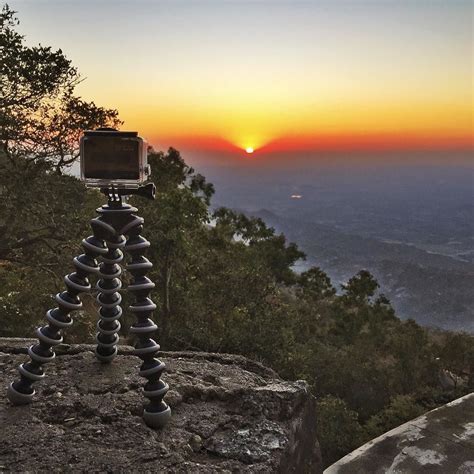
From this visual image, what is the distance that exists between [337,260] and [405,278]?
3685 cm

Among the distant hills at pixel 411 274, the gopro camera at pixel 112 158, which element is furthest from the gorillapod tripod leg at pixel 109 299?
the distant hills at pixel 411 274

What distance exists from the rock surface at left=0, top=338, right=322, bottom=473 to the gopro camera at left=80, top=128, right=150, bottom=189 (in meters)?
1.31

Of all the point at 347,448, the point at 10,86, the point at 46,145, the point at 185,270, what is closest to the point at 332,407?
the point at 347,448

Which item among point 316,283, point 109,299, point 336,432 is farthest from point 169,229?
point 316,283

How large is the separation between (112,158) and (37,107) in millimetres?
7590

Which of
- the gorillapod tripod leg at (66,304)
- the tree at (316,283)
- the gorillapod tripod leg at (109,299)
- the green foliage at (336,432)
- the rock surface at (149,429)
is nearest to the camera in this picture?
the rock surface at (149,429)

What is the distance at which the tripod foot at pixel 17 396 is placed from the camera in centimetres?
258

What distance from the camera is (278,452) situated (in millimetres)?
2369

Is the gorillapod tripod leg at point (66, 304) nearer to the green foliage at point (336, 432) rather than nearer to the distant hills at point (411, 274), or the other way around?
the green foliage at point (336, 432)

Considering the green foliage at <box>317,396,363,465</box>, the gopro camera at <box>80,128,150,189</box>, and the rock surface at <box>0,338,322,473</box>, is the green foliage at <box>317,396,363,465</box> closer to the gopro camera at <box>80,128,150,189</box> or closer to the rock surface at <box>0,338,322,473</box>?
the rock surface at <box>0,338,322,473</box>

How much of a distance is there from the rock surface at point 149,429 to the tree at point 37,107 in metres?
6.59

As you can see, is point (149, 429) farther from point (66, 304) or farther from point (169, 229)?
point (169, 229)

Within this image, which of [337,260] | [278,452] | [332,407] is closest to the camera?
[278,452]

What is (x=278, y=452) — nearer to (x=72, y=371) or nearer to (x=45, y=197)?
(x=72, y=371)
